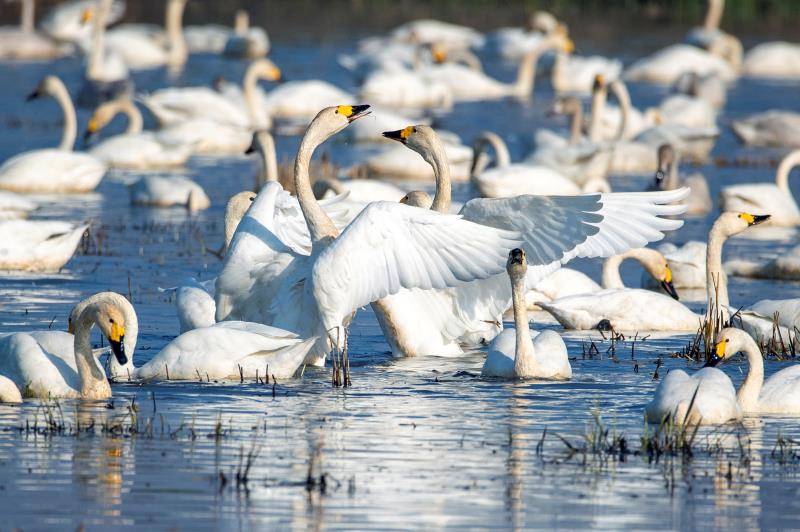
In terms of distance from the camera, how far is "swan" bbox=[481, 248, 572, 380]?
959 centimetres

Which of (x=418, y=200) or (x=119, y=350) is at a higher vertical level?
(x=418, y=200)

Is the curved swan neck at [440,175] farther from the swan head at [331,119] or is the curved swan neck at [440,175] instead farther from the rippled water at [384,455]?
the rippled water at [384,455]

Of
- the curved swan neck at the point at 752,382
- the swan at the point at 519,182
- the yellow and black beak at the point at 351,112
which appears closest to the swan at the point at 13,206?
the swan at the point at 519,182

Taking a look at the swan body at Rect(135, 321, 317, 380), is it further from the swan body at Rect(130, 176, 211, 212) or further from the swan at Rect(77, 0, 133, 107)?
the swan at Rect(77, 0, 133, 107)

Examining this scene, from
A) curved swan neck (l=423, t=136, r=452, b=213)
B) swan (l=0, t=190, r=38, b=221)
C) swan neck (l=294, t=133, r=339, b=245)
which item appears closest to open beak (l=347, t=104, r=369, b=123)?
swan neck (l=294, t=133, r=339, b=245)

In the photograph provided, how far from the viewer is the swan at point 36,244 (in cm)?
1351

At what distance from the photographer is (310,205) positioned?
10.4m

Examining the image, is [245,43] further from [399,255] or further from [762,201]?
[399,255]

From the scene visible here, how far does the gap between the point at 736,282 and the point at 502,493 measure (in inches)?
309

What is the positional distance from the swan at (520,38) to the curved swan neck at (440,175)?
89.0 ft

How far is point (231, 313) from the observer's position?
10578 mm

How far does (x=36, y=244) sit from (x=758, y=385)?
6627mm

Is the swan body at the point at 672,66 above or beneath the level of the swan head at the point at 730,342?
above

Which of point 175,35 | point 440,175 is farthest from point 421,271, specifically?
point 175,35
